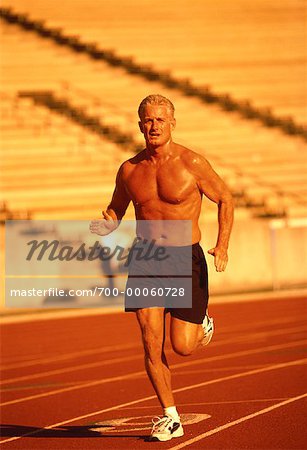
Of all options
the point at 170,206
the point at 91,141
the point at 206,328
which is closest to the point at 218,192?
the point at 170,206

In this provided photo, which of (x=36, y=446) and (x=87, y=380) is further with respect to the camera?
(x=87, y=380)

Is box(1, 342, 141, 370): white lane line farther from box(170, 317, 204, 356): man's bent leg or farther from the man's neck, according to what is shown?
the man's neck

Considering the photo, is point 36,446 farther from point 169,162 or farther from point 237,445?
point 169,162

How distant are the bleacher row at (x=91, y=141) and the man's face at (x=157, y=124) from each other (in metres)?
15.9

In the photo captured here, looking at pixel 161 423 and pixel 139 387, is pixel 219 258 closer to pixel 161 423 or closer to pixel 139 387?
pixel 161 423

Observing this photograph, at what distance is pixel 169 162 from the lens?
692 cm

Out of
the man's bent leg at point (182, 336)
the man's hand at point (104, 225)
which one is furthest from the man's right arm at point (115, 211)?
the man's bent leg at point (182, 336)

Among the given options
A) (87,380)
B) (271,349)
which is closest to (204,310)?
(87,380)

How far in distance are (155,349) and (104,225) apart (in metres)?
0.79

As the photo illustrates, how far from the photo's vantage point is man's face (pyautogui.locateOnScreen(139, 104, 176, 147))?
675cm

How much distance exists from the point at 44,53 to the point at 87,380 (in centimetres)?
1890

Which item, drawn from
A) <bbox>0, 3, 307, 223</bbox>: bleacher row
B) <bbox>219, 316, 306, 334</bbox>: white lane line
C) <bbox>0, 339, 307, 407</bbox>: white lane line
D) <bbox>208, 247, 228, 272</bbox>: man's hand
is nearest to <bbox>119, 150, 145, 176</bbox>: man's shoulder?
<bbox>208, 247, 228, 272</bbox>: man's hand

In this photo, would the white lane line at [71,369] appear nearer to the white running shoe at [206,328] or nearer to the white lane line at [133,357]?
the white lane line at [133,357]

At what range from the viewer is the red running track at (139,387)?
6.98 m
